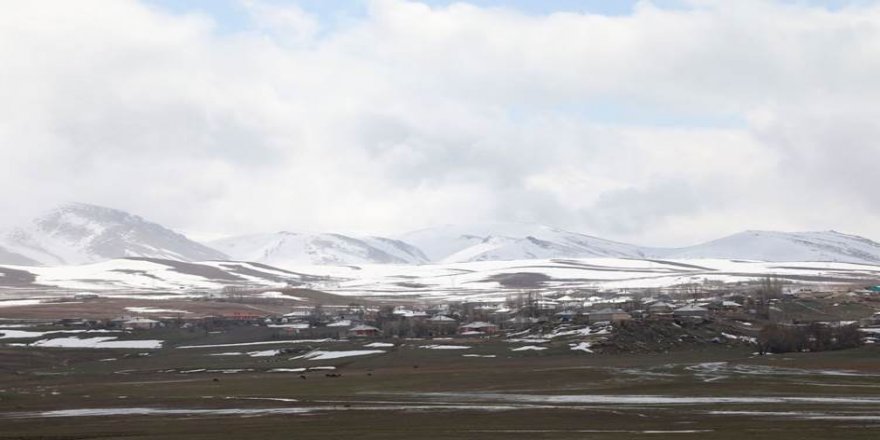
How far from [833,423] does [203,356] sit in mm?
76081

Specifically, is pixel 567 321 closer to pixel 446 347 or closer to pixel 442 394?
pixel 446 347

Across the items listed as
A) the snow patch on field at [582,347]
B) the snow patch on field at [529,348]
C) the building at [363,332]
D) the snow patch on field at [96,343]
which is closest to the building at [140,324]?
the snow patch on field at [96,343]

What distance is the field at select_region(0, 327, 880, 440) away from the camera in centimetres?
4678

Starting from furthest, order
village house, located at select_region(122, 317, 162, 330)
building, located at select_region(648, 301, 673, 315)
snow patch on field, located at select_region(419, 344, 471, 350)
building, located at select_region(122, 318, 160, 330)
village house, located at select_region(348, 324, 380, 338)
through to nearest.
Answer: building, located at select_region(122, 318, 160, 330)
building, located at select_region(648, 301, 673, 315)
village house, located at select_region(122, 317, 162, 330)
village house, located at select_region(348, 324, 380, 338)
snow patch on field, located at select_region(419, 344, 471, 350)

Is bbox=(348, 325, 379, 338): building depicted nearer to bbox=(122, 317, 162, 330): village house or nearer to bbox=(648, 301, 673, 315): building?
bbox=(122, 317, 162, 330): village house

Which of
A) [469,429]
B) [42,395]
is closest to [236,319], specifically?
[42,395]

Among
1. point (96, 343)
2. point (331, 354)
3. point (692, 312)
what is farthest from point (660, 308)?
point (96, 343)

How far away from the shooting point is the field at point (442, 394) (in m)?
46.8

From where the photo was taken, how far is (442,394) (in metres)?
65.4

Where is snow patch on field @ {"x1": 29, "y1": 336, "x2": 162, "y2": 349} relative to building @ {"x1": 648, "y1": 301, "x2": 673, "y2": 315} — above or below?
below

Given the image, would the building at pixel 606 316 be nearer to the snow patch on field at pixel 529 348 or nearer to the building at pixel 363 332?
the snow patch on field at pixel 529 348

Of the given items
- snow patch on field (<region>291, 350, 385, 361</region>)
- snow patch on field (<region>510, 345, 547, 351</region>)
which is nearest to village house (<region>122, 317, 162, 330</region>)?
snow patch on field (<region>291, 350, 385, 361</region>)

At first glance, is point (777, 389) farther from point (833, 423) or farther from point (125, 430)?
point (125, 430)

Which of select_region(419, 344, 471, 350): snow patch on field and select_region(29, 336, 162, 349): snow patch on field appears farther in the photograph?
select_region(29, 336, 162, 349): snow patch on field
